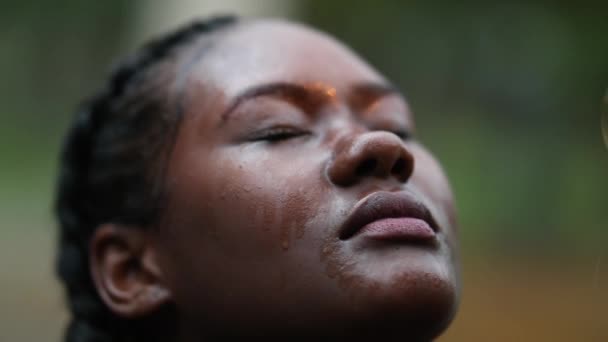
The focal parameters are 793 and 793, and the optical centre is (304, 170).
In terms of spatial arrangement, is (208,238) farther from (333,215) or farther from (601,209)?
(601,209)

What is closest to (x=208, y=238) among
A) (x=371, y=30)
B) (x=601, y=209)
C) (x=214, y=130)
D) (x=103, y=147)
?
(x=214, y=130)

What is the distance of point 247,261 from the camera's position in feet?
4.68

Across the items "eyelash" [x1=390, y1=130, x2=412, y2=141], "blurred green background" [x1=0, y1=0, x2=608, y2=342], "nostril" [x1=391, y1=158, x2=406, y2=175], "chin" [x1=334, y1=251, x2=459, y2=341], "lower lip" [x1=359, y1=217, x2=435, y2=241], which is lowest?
"chin" [x1=334, y1=251, x2=459, y2=341]

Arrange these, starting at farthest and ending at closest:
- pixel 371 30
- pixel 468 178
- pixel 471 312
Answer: pixel 371 30, pixel 468 178, pixel 471 312

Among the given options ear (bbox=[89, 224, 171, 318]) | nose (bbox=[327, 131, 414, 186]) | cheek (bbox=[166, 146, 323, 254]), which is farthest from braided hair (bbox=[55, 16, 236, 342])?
nose (bbox=[327, 131, 414, 186])

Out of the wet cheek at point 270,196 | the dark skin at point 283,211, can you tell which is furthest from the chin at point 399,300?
the wet cheek at point 270,196

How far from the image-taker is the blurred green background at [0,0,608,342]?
233 cm

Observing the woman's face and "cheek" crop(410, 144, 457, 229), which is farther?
"cheek" crop(410, 144, 457, 229)

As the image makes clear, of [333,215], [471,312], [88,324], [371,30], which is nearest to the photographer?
[333,215]

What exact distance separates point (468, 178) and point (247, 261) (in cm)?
332

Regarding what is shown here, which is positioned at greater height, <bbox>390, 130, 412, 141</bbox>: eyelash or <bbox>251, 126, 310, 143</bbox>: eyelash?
<bbox>390, 130, 412, 141</bbox>: eyelash

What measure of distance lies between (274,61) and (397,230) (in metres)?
0.49

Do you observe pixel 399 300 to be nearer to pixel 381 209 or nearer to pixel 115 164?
pixel 381 209

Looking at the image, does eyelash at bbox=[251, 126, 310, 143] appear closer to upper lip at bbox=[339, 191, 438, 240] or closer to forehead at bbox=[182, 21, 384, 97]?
forehead at bbox=[182, 21, 384, 97]
